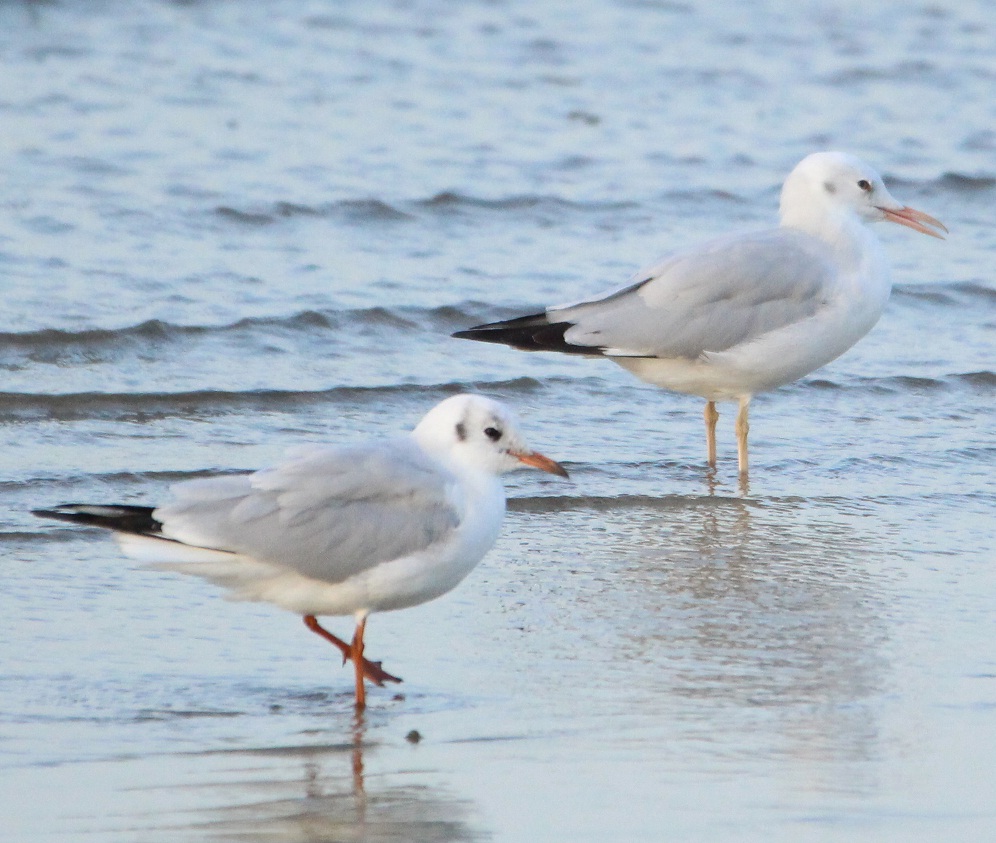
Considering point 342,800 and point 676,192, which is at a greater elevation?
point 676,192

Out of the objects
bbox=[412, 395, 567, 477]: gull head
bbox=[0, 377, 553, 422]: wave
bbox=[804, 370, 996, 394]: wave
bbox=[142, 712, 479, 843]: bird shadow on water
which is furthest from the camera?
bbox=[804, 370, 996, 394]: wave

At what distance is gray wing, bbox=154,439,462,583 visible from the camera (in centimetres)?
457

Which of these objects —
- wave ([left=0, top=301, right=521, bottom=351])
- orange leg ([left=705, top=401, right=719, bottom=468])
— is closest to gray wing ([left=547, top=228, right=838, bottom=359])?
orange leg ([left=705, top=401, right=719, bottom=468])

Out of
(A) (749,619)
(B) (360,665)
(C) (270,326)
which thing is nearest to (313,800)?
(B) (360,665)

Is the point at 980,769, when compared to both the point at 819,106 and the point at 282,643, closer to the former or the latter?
the point at 282,643

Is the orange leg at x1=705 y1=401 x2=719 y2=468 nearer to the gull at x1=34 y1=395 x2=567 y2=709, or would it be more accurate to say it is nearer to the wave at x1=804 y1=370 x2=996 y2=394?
the wave at x1=804 y1=370 x2=996 y2=394

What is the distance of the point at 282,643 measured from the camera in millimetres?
5102

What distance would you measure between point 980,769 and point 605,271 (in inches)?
250

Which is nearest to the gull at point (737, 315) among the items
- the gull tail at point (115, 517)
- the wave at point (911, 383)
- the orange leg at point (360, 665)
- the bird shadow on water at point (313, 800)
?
the wave at point (911, 383)

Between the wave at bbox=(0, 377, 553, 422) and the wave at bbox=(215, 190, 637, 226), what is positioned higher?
the wave at bbox=(215, 190, 637, 226)

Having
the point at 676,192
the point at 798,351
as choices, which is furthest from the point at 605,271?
the point at 798,351

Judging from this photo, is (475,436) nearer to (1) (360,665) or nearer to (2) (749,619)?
(1) (360,665)

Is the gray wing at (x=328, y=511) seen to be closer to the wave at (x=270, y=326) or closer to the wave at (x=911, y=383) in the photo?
the wave at (x=270, y=326)

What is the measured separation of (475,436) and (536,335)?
7.79ft
